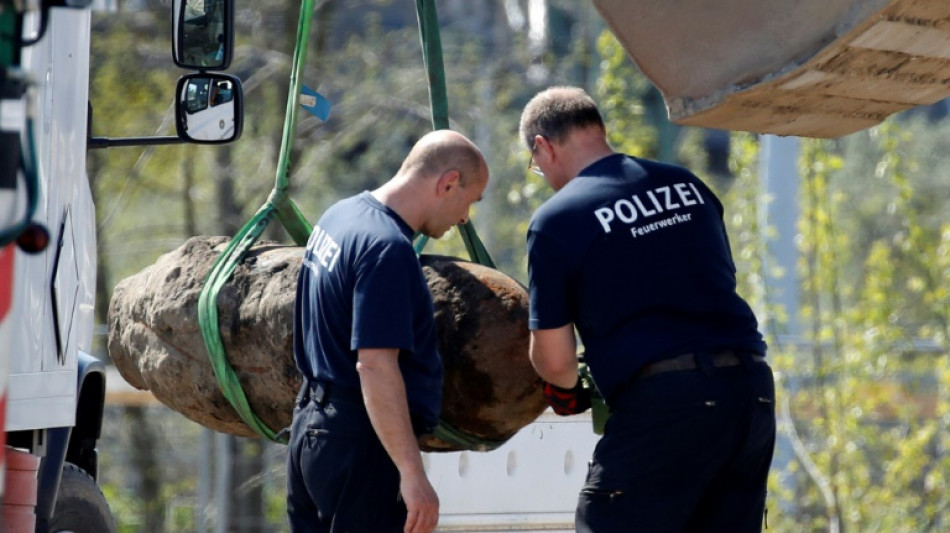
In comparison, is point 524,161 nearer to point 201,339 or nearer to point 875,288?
point 875,288

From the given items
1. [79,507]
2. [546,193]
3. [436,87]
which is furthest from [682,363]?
[546,193]

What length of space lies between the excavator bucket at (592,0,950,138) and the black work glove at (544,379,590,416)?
36.0 inches

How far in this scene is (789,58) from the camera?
3916 mm

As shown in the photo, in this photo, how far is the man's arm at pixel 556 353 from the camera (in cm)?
371

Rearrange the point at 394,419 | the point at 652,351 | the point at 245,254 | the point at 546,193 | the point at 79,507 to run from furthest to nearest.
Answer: the point at 546,193
the point at 245,254
the point at 79,507
the point at 652,351
the point at 394,419

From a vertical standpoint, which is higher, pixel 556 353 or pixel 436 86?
pixel 436 86

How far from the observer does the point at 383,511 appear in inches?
148

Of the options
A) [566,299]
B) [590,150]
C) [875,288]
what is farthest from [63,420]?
[875,288]

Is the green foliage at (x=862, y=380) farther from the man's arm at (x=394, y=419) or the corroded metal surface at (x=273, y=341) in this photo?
the man's arm at (x=394, y=419)

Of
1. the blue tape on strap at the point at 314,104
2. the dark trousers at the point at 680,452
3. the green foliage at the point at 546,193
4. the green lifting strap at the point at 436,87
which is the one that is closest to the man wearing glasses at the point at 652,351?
the dark trousers at the point at 680,452

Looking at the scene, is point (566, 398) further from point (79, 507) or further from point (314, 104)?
point (79, 507)

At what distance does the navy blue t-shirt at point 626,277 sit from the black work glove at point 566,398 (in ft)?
0.43

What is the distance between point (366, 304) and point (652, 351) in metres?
0.77

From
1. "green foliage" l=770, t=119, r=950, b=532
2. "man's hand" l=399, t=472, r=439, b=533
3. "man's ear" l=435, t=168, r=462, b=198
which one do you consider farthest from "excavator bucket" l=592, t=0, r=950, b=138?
"green foliage" l=770, t=119, r=950, b=532
